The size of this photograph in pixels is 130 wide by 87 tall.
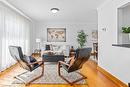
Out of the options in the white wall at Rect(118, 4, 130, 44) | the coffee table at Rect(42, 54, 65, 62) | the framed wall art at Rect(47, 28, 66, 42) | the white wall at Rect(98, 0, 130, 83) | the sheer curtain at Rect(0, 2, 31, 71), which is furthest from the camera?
the framed wall art at Rect(47, 28, 66, 42)

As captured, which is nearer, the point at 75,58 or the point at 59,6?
the point at 75,58

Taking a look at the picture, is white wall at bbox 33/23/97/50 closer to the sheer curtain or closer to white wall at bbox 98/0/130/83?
the sheer curtain

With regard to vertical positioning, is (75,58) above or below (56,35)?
below

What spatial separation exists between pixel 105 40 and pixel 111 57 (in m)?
0.82

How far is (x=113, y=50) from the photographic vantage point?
170 inches

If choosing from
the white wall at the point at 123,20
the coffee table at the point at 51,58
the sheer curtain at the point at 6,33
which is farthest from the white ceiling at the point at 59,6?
the coffee table at the point at 51,58

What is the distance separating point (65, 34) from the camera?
11.4 m

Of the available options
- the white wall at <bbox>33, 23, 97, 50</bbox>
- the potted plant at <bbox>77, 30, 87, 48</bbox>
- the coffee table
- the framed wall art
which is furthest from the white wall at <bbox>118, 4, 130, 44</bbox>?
the framed wall art

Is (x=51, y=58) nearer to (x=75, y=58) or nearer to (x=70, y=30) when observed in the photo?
(x=75, y=58)

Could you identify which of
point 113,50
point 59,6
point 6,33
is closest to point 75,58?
point 113,50

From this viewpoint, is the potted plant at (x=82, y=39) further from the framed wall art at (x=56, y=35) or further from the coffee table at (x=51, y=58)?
the coffee table at (x=51, y=58)

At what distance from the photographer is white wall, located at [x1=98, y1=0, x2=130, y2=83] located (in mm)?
3513

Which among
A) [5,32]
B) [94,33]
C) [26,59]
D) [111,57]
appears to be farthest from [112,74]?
[94,33]

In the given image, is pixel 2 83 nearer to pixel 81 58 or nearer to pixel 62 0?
pixel 81 58
